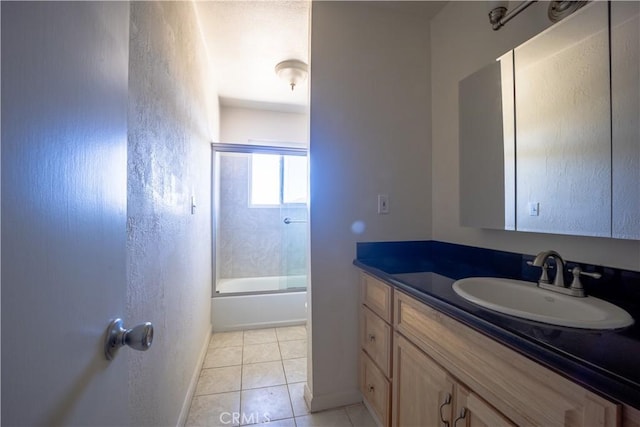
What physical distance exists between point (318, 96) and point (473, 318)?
1.41 meters

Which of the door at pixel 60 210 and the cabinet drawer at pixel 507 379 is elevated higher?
the door at pixel 60 210

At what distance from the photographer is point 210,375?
1.99 meters

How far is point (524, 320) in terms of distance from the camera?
0.74 meters

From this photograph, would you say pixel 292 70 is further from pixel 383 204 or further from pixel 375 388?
pixel 375 388

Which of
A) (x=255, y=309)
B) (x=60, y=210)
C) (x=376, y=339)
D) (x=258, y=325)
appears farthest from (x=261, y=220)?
(x=60, y=210)

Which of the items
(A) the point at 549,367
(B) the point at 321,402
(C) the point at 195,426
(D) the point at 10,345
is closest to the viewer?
(D) the point at 10,345

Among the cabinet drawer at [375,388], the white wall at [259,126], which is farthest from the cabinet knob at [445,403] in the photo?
the white wall at [259,126]

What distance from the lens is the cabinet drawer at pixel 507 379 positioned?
56 cm

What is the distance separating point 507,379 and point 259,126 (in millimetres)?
3491

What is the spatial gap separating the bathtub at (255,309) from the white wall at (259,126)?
185 cm

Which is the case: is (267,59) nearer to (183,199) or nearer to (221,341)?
(183,199)

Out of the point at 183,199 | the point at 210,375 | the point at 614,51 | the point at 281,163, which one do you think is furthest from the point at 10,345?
the point at 281,163

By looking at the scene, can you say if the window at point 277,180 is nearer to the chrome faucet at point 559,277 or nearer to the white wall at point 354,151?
the white wall at point 354,151

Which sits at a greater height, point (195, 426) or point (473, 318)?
point (473, 318)
